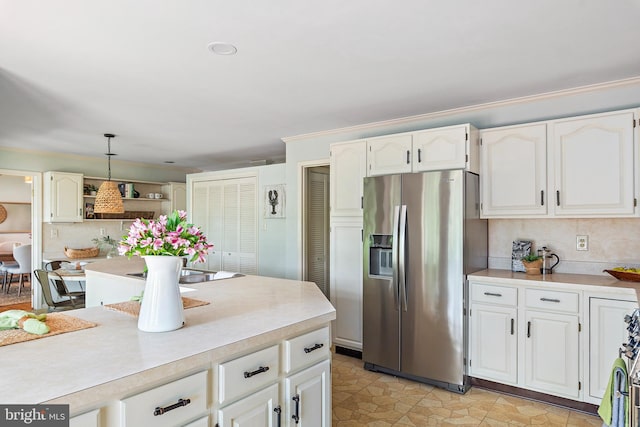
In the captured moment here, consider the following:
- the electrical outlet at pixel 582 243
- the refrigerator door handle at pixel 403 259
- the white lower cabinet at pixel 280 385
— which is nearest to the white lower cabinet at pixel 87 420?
the white lower cabinet at pixel 280 385

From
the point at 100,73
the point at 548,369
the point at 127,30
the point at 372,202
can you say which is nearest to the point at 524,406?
the point at 548,369

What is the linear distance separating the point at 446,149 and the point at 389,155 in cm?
52

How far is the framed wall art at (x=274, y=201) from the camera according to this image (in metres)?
4.97

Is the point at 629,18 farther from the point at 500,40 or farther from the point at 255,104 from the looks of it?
the point at 255,104

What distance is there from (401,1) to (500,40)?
753mm

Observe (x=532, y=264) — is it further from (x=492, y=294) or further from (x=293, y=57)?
(x=293, y=57)

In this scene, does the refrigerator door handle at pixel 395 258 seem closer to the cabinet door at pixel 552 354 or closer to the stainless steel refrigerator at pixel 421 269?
the stainless steel refrigerator at pixel 421 269

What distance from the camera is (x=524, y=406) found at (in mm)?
2900

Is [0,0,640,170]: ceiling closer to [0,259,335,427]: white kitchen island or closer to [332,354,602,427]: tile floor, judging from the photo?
[0,259,335,427]: white kitchen island

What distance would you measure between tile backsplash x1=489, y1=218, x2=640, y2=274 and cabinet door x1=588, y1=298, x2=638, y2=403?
1.68ft

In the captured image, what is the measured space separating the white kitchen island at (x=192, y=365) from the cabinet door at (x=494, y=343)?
159 centimetres

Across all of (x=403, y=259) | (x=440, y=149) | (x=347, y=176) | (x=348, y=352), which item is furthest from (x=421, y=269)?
(x=348, y=352)

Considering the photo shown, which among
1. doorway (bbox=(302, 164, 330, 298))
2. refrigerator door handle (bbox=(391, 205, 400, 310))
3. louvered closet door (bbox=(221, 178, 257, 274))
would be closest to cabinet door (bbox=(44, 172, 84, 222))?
louvered closet door (bbox=(221, 178, 257, 274))

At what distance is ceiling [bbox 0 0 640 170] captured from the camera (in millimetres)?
1936
